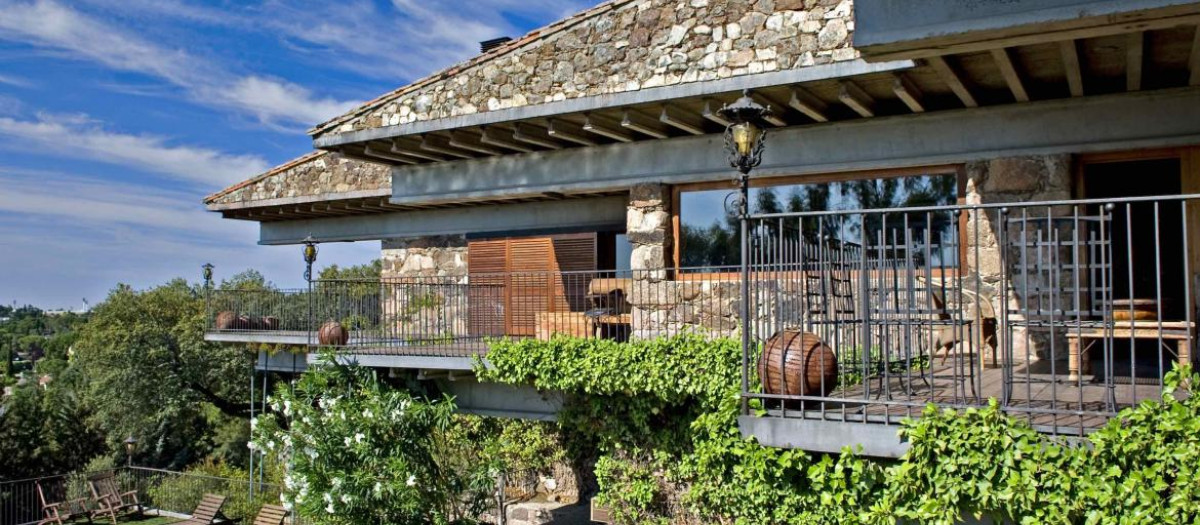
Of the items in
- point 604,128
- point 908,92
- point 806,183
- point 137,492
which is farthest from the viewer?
point 137,492

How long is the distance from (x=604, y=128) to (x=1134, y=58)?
569 centimetres

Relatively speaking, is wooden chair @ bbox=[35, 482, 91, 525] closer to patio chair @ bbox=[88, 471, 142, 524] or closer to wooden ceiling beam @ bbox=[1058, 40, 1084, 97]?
patio chair @ bbox=[88, 471, 142, 524]

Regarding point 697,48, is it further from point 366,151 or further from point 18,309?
point 18,309

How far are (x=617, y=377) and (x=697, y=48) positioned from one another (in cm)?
388

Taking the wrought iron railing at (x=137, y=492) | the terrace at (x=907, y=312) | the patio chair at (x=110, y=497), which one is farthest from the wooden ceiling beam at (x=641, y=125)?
the patio chair at (x=110, y=497)

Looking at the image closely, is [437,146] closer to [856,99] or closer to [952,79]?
[856,99]

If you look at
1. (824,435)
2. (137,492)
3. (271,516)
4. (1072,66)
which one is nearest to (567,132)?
(1072,66)

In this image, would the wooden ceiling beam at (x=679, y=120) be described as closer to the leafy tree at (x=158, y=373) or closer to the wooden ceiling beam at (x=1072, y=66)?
the wooden ceiling beam at (x=1072, y=66)

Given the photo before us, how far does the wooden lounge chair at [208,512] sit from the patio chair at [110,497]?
3022mm

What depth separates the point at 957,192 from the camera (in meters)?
9.67

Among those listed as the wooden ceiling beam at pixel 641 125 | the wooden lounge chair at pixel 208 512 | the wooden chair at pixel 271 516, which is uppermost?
the wooden ceiling beam at pixel 641 125

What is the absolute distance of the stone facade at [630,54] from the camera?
9477 mm

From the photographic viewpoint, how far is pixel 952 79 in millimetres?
8203

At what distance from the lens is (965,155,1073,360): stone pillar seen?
8953 mm
